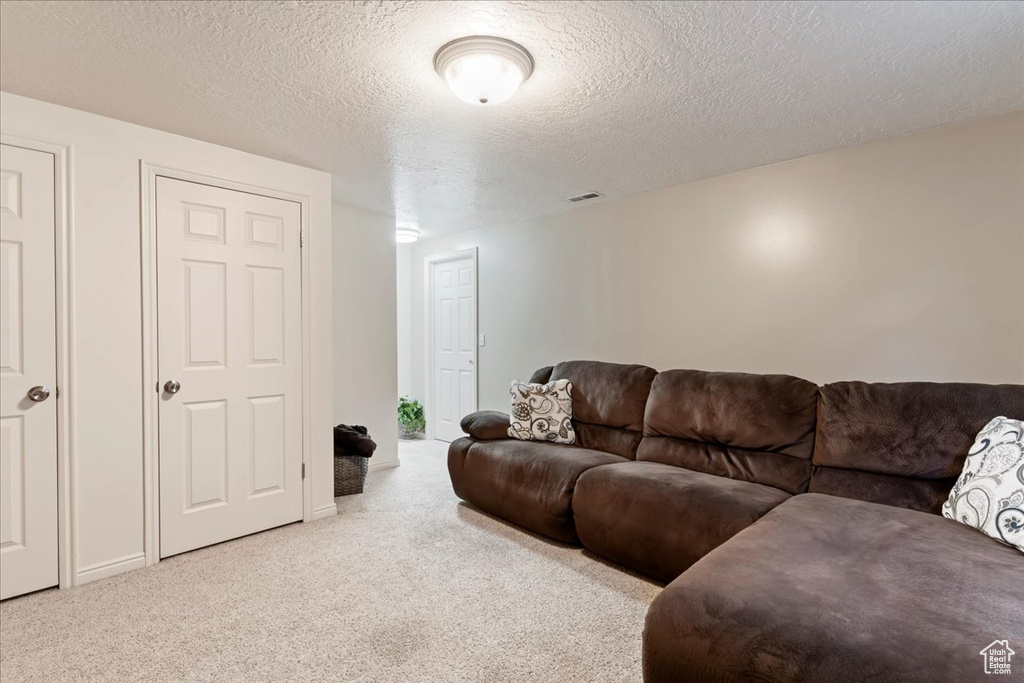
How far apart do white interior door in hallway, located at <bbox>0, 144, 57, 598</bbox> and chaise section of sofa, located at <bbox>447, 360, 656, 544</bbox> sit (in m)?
2.05

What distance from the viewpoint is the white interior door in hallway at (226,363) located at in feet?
8.63

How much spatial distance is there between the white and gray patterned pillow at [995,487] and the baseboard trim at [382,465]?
12.1ft

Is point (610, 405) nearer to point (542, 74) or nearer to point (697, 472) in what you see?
point (697, 472)

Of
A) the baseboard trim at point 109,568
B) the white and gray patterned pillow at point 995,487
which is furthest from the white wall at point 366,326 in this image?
the white and gray patterned pillow at point 995,487

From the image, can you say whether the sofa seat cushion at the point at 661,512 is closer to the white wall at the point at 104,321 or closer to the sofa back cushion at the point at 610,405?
the sofa back cushion at the point at 610,405

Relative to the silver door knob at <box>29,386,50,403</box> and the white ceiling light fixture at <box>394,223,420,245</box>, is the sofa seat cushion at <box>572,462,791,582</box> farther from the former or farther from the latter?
the white ceiling light fixture at <box>394,223,420,245</box>

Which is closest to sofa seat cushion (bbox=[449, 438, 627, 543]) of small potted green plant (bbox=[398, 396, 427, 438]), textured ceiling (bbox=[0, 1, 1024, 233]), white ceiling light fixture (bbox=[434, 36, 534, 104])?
textured ceiling (bbox=[0, 1, 1024, 233])

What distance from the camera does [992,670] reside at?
105 centimetres

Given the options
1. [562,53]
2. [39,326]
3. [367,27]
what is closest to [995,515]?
[562,53]

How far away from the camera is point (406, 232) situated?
5078 mm

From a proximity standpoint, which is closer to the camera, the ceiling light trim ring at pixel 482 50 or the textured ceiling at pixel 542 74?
the textured ceiling at pixel 542 74

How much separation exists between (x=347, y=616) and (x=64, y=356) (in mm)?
1716

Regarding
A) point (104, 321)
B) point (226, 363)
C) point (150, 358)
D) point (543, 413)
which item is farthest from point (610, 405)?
point (104, 321)

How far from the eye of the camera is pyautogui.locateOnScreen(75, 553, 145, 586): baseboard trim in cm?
235
